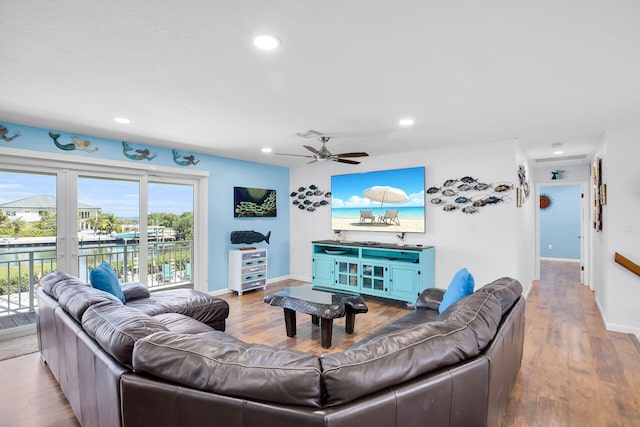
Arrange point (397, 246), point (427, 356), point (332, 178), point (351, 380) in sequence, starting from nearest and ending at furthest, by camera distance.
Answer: point (351, 380) < point (427, 356) < point (397, 246) < point (332, 178)

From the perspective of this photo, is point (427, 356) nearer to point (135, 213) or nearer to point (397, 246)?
point (397, 246)

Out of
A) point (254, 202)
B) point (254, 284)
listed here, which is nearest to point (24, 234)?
point (254, 284)

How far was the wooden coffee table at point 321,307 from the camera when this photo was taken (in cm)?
316

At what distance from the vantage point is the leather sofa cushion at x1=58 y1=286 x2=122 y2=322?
6.53ft

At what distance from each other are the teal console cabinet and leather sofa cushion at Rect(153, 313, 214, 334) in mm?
2850

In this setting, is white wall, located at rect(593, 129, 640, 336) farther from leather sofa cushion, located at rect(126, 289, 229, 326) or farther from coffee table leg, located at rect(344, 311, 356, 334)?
leather sofa cushion, located at rect(126, 289, 229, 326)

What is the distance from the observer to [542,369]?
2.84 meters

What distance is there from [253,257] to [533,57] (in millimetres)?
4678

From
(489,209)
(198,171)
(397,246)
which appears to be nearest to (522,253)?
(489,209)

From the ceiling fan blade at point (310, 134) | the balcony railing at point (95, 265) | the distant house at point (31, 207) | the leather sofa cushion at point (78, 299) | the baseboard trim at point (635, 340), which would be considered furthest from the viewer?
the ceiling fan blade at point (310, 134)

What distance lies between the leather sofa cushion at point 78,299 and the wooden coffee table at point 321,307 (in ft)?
5.41

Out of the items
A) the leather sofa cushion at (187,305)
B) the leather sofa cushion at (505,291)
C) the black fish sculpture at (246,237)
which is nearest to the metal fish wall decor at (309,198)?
the black fish sculpture at (246,237)

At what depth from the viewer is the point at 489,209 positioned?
4.57 meters

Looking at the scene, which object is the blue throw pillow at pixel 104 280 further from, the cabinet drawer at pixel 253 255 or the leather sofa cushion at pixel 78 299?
the cabinet drawer at pixel 253 255
